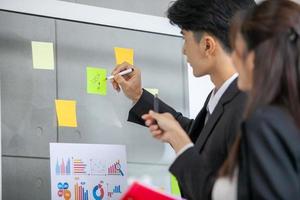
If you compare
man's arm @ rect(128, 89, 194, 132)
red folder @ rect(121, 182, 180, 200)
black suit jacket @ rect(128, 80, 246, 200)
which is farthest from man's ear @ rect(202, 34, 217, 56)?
red folder @ rect(121, 182, 180, 200)

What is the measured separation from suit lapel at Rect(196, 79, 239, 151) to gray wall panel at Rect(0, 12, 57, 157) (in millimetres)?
602

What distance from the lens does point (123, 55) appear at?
2.31 m

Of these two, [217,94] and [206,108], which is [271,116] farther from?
[206,108]

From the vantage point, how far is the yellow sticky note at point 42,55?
6.92 feet

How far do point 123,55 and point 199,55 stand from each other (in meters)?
0.56

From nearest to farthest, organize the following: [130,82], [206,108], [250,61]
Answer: [250,61], [206,108], [130,82]

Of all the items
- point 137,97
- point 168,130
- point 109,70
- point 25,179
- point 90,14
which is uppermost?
point 90,14

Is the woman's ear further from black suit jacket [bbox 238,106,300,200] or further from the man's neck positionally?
the man's neck

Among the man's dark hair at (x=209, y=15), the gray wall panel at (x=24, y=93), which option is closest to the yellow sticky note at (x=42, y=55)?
the gray wall panel at (x=24, y=93)

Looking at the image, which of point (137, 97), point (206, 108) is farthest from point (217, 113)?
point (137, 97)

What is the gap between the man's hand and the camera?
214cm

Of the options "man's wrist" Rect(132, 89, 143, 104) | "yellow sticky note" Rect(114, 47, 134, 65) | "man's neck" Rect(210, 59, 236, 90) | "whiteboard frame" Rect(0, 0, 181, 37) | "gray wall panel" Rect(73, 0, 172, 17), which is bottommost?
"man's wrist" Rect(132, 89, 143, 104)

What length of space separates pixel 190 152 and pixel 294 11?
0.39m

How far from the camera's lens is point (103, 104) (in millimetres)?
2244
